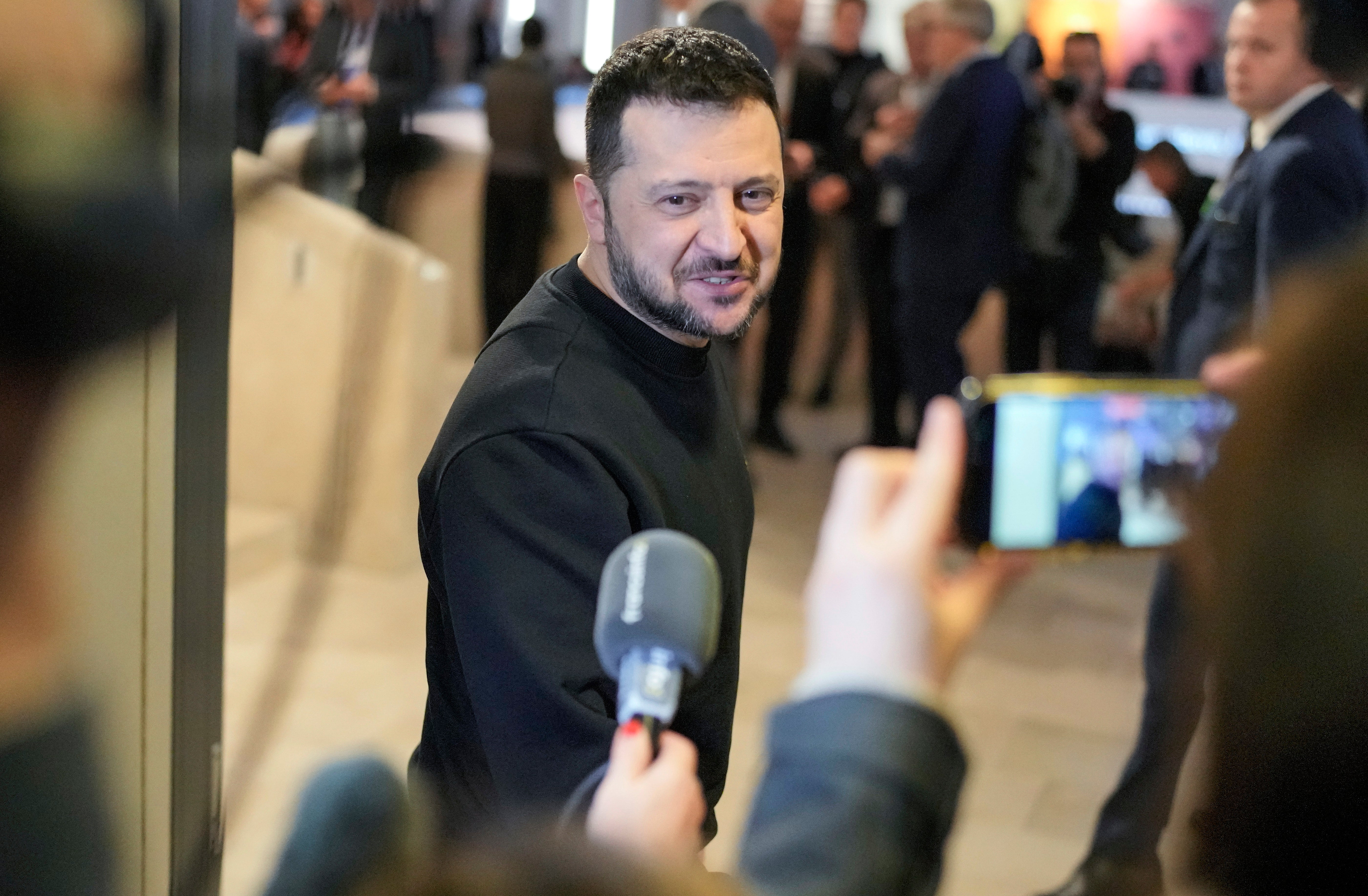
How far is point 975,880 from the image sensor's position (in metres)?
2.90

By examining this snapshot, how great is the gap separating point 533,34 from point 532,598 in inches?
177

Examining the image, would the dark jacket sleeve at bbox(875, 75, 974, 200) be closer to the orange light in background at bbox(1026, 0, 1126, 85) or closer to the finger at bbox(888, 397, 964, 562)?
the orange light in background at bbox(1026, 0, 1126, 85)

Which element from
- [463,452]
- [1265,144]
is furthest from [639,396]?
[1265,144]

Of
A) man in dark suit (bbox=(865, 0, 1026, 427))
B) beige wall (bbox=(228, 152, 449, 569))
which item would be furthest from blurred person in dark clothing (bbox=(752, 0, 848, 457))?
beige wall (bbox=(228, 152, 449, 569))

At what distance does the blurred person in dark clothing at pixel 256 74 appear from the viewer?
4.68 meters

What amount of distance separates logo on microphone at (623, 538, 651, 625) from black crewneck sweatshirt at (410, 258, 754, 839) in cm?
43

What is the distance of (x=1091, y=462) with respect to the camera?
3.23ft

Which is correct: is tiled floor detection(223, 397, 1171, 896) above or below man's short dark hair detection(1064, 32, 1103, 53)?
below

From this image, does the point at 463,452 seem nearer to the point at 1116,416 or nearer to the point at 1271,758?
the point at 1116,416

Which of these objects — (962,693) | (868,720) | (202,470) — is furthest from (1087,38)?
(868,720)

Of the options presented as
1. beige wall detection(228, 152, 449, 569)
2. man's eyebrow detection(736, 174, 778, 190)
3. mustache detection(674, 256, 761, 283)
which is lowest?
beige wall detection(228, 152, 449, 569)

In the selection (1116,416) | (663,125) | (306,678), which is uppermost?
(663,125)

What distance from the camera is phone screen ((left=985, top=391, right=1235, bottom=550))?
3.08ft

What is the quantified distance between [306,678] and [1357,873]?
324 cm
